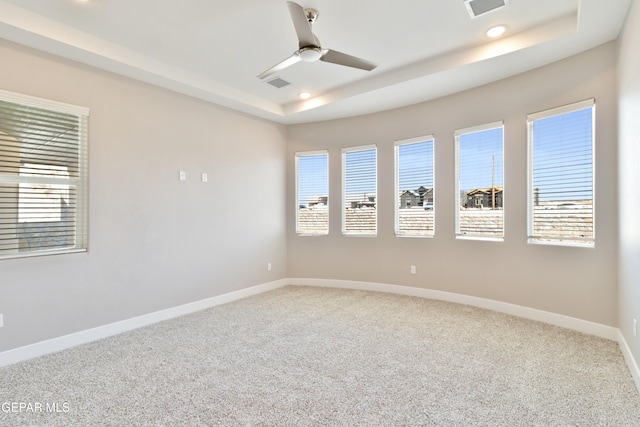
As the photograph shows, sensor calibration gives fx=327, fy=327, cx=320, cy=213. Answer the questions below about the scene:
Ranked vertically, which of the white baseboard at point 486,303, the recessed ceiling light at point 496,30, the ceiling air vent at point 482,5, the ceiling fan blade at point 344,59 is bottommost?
the white baseboard at point 486,303

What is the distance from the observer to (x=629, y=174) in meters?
2.54

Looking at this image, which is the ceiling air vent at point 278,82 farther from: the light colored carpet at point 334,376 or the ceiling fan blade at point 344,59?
the light colored carpet at point 334,376

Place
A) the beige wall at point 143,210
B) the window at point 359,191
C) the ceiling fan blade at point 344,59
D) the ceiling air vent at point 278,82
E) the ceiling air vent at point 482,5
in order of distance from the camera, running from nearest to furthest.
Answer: the ceiling air vent at point 482,5 → the ceiling fan blade at point 344,59 → the beige wall at point 143,210 → the ceiling air vent at point 278,82 → the window at point 359,191

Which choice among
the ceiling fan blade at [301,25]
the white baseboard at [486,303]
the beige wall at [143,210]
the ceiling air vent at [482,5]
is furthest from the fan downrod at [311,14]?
the white baseboard at [486,303]

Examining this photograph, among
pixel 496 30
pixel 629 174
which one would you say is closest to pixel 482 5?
pixel 496 30

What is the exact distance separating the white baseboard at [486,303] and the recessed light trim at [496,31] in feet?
9.64

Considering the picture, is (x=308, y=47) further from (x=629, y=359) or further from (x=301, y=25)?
(x=629, y=359)

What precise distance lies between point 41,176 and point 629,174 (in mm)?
4994

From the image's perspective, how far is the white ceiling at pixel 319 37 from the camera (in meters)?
2.69

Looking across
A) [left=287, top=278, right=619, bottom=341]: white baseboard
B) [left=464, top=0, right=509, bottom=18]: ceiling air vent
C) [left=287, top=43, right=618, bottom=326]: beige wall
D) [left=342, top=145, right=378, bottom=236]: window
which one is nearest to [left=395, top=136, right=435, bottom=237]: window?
[left=287, top=43, right=618, bottom=326]: beige wall

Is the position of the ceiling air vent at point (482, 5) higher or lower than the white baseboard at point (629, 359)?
higher

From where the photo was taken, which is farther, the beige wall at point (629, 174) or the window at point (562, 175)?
the window at point (562, 175)

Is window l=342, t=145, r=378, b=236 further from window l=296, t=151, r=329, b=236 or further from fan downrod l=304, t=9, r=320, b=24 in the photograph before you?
fan downrod l=304, t=9, r=320, b=24

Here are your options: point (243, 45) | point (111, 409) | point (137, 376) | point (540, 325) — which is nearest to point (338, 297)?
point (540, 325)
